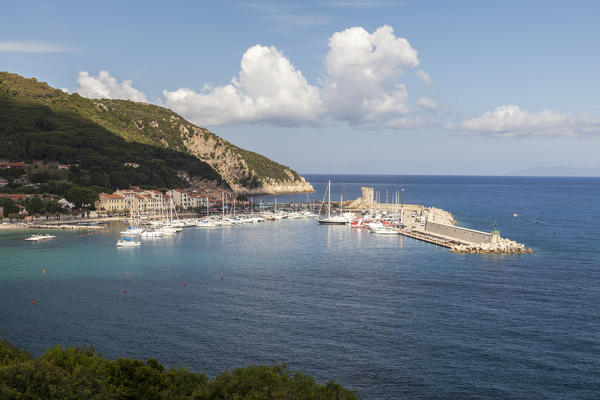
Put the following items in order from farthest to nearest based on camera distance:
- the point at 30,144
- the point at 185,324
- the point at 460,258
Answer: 1. the point at 30,144
2. the point at 460,258
3. the point at 185,324

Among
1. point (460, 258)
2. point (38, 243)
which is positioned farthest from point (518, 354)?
point (38, 243)

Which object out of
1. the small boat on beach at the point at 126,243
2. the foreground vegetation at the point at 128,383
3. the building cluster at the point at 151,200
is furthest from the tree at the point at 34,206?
the foreground vegetation at the point at 128,383

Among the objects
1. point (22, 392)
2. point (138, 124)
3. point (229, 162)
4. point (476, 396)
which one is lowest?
point (476, 396)

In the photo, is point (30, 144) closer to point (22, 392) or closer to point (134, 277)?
point (134, 277)

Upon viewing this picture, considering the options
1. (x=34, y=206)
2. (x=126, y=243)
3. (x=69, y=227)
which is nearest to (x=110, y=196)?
(x=34, y=206)

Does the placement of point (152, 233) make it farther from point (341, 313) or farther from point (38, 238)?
point (341, 313)

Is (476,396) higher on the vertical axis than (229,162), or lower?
lower

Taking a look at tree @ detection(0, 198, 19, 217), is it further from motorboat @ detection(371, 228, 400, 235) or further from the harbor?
motorboat @ detection(371, 228, 400, 235)
